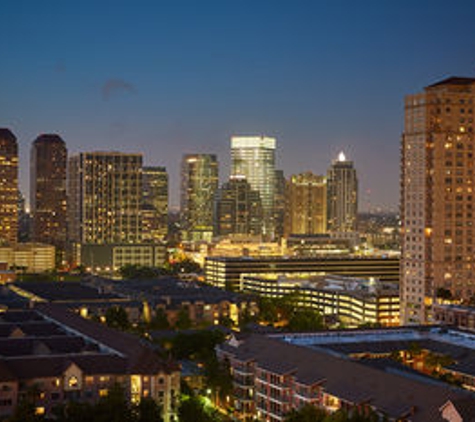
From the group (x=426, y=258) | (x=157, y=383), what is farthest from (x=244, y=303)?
(x=157, y=383)

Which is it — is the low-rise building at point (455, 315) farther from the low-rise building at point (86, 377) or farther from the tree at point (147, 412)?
the tree at point (147, 412)

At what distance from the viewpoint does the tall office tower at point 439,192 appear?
9481 centimetres

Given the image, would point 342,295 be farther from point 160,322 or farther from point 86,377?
point 86,377

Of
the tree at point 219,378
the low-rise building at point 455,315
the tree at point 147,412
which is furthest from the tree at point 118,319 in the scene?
the tree at point 147,412

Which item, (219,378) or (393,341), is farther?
(393,341)

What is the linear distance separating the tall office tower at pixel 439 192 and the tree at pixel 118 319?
94.8 ft

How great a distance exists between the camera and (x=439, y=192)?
311 ft

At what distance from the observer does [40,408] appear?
56.8 m

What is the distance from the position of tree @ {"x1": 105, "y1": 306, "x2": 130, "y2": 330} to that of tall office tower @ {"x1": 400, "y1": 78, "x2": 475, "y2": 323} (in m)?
28.9

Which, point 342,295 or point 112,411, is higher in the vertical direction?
point 342,295

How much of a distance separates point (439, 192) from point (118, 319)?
34.8m

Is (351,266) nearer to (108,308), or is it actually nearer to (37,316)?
(108,308)

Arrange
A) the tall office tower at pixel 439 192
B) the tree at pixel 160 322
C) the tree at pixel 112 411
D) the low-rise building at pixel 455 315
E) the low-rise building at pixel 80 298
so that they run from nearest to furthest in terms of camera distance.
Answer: the tree at pixel 112 411
the low-rise building at pixel 455 315
the tall office tower at pixel 439 192
the tree at pixel 160 322
the low-rise building at pixel 80 298

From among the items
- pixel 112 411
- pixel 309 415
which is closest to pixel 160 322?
pixel 112 411
